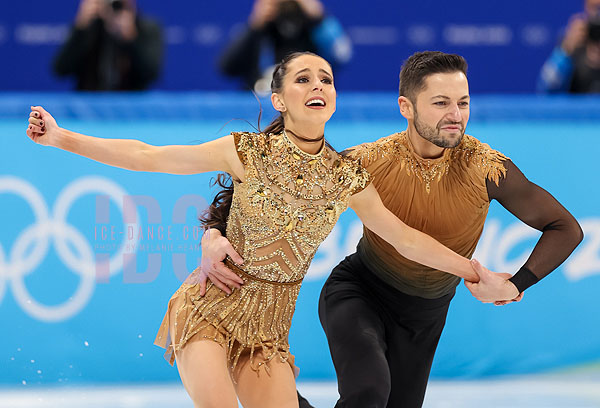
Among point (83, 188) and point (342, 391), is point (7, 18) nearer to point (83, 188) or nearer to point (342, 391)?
point (83, 188)

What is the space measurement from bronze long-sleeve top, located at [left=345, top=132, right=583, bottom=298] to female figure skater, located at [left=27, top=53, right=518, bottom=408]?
0.27 meters

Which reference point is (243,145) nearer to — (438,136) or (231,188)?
(231,188)

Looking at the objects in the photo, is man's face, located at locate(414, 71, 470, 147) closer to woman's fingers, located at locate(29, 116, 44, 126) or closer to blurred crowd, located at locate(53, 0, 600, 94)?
woman's fingers, located at locate(29, 116, 44, 126)

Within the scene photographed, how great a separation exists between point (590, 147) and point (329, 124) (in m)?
1.59

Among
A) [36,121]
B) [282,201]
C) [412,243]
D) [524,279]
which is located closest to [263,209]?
[282,201]

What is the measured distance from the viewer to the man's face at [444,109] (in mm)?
3521

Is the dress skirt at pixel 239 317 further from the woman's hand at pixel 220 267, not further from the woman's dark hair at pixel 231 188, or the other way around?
the woman's dark hair at pixel 231 188

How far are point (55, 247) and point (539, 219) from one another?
271 centimetres

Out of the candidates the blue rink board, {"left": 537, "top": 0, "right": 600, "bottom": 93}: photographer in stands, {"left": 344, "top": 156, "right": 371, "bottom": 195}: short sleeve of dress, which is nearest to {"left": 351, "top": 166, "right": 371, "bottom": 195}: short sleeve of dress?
{"left": 344, "top": 156, "right": 371, "bottom": 195}: short sleeve of dress

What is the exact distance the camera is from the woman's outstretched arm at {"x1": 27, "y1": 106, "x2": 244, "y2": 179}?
127 inches

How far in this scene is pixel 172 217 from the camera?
4.96 meters

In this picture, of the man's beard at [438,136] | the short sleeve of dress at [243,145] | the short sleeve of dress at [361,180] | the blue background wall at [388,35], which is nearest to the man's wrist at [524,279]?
the man's beard at [438,136]

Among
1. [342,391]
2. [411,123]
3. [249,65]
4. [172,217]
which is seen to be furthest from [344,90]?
[342,391]

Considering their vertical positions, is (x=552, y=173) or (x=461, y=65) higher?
(x=552, y=173)
